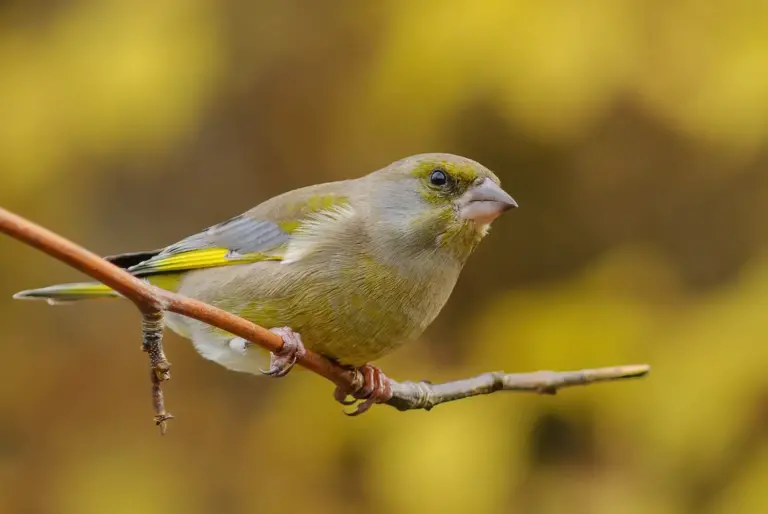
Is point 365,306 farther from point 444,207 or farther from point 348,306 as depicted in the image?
point 444,207

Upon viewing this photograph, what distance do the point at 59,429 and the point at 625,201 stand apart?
258 centimetres

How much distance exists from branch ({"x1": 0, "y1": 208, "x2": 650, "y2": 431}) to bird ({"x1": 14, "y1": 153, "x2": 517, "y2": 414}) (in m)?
0.06

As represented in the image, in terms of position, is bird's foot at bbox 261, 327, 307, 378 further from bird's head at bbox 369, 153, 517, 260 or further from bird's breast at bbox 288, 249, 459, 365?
bird's head at bbox 369, 153, 517, 260

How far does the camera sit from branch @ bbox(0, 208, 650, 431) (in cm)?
97

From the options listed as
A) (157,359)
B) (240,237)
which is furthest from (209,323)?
(240,237)

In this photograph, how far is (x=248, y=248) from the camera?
7.29 feet

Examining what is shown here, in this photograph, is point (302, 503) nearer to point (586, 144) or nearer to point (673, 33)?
point (586, 144)

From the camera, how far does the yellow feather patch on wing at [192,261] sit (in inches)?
88.2

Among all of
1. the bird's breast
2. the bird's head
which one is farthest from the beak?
the bird's breast

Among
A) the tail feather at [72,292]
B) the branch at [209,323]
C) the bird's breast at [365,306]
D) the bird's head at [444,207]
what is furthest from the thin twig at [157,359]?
the tail feather at [72,292]

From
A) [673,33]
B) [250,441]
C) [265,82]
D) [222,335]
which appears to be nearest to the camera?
[222,335]

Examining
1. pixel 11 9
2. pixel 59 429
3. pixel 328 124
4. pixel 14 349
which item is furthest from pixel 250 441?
pixel 11 9

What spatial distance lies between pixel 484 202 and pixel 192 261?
793 millimetres

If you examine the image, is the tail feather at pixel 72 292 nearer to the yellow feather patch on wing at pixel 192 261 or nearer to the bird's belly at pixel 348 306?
the yellow feather patch on wing at pixel 192 261
